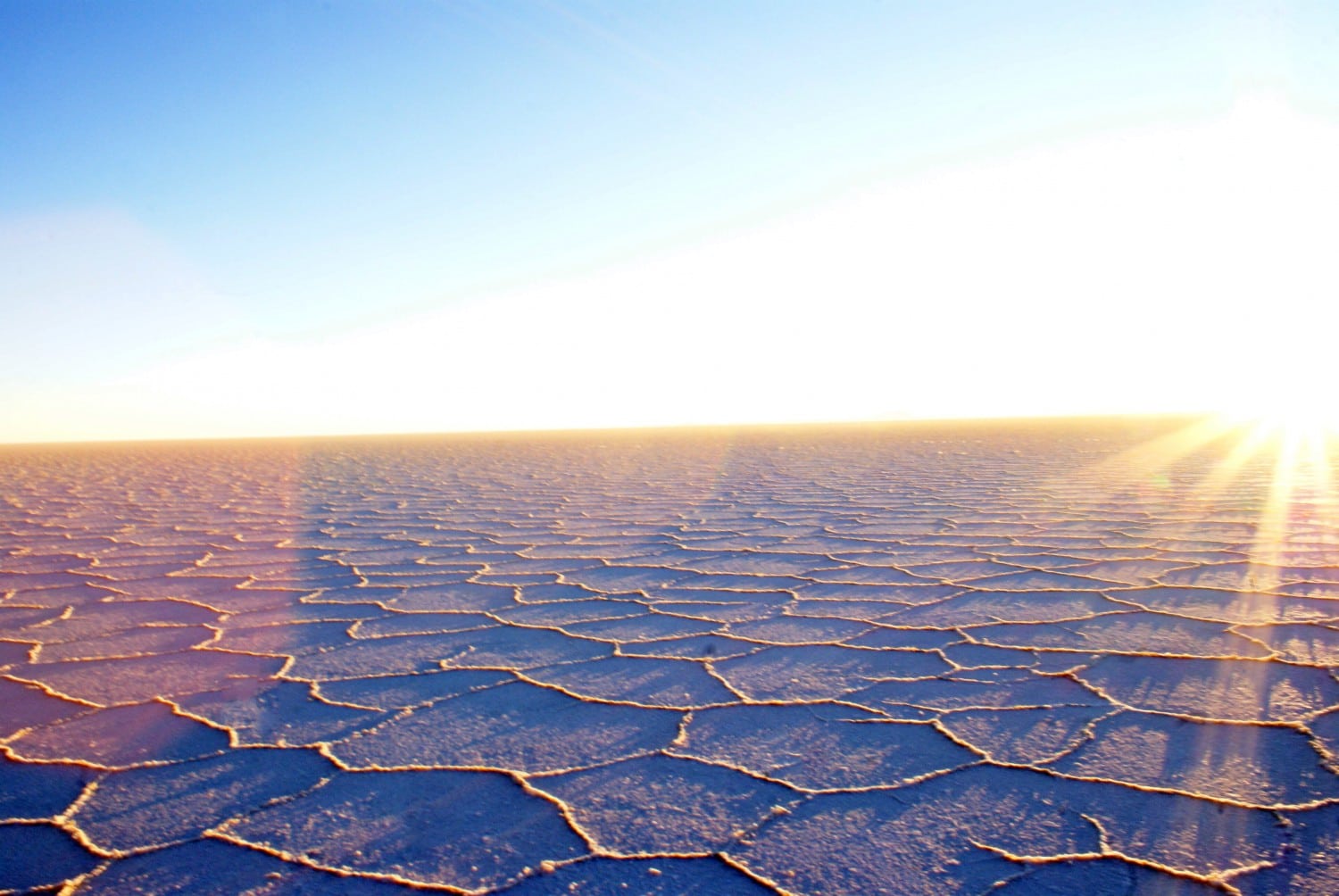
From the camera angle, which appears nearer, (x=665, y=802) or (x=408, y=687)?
(x=665, y=802)

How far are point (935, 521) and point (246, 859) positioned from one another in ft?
12.2

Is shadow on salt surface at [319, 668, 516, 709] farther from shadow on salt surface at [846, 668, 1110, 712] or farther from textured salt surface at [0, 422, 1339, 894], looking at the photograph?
shadow on salt surface at [846, 668, 1110, 712]

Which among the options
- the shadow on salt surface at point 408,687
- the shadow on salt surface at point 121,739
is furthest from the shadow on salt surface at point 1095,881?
the shadow on salt surface at point 121,739

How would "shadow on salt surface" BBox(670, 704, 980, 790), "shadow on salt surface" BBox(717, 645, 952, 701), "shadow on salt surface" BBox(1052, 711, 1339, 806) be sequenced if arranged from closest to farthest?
"shadow on salt surface" BBox(1052, 711, 1339, 806), "shadow on salt surface" BBox(670, 704, 980, 790), "shadow on salt surface" BBox(717, 645, 952, 701)

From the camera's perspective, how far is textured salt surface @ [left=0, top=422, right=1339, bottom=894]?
117 centimetres

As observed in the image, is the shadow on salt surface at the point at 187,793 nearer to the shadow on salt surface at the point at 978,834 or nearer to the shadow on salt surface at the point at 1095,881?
the shadow on salt surface at the point at 978,834

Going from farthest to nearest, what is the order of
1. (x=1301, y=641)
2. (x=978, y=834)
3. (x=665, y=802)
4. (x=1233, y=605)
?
(x=1233, y=605) → (x=1301, y=641) → (x=665, y=802) → (x=978, y=834)

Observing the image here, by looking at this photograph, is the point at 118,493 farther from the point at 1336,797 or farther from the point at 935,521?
the point at 1336,797

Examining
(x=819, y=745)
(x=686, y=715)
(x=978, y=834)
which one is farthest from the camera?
(x=686, y=715)

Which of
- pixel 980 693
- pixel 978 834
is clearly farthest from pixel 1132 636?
pixel 978 834

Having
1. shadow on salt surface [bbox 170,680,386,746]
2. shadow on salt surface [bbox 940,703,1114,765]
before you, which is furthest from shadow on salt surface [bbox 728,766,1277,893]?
shadow on salt surface [bbox 170,680,386,746]

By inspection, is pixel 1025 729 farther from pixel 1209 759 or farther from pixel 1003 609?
pixel 1003 609

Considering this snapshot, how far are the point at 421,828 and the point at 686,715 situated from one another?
586mm

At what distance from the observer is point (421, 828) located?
1272 millimetres
